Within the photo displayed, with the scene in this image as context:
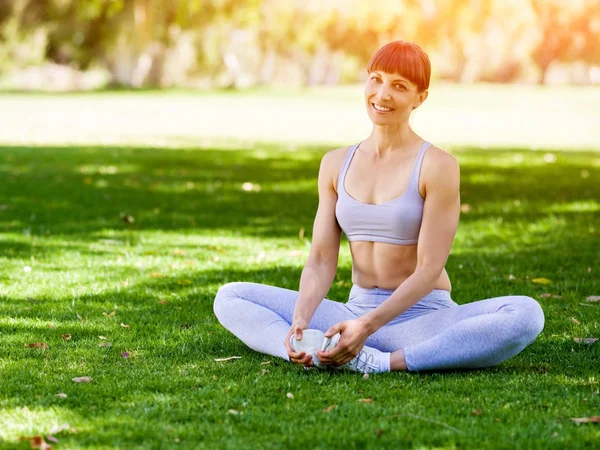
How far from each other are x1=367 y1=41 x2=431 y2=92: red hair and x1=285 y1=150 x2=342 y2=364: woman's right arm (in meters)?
0.59

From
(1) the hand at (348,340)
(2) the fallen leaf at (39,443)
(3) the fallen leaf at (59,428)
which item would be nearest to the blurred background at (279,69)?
(1) the hand at (348,340)

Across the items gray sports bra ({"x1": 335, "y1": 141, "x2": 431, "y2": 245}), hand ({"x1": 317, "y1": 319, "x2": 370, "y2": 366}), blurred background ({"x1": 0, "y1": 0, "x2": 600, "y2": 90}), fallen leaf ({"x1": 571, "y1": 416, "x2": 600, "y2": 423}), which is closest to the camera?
fallen leaf ({"x1": 571, "y1": 416, "x2": 600, "y2": 423})

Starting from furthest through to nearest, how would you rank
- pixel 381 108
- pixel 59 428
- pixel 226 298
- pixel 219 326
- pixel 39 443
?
pixel 219 326 → pixel 226 298 → pixel 381 108 → pixel 59 428 → pixel 39 443

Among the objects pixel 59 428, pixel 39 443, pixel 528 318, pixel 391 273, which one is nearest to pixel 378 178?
pixel 391 273

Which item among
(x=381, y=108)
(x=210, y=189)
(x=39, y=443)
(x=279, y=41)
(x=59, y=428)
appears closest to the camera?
(x=39, y=443)

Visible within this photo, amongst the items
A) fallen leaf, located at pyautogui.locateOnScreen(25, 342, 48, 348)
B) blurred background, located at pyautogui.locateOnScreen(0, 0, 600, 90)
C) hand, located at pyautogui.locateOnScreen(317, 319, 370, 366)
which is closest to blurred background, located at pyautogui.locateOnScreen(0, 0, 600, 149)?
blurred background, located at pyautogui.locateOnScreen(0, 0, 600, 90)

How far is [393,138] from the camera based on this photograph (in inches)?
187

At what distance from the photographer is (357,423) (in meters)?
3.77

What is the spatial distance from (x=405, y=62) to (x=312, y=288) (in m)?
1.14

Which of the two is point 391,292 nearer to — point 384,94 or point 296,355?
point 296,355

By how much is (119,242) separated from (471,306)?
459cm

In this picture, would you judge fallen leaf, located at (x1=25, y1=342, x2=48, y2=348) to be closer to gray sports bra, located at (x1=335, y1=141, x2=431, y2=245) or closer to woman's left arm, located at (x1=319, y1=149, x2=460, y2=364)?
woman's left arm, located at (x1=319, y1=149, x2=460, y2=364)

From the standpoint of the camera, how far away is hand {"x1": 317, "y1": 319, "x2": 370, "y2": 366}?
4320 mm

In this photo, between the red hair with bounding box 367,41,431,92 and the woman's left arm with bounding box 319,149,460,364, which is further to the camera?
the red hair with bounding box 367,41,431,92
